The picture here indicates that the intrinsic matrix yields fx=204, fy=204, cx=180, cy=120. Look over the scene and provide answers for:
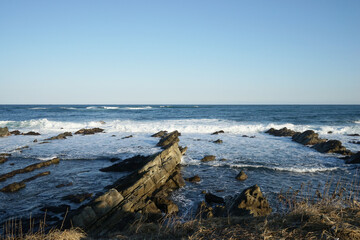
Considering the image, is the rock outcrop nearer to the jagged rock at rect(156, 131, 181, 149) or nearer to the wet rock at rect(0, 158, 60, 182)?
the wet rock at rect(0, 158, 60, 182)

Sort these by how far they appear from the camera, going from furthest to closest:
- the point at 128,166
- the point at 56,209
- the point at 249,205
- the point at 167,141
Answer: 1. the point at 167,141
2. the point at 128,166
3. the point at 56,209
4. the point at 249,205

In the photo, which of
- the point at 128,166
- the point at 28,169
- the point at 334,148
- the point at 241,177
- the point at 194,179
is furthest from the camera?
the point at 334,148

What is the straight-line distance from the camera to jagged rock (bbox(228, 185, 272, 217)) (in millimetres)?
6898

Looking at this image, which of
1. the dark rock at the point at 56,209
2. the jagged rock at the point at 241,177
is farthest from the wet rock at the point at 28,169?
the jagged rock at the point at 241,177

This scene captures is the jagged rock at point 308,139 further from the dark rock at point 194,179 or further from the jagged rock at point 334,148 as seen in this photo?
the dark rock at point 194,179

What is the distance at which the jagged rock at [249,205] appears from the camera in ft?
22.6

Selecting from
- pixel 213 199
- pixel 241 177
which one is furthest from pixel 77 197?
pixel 241 177

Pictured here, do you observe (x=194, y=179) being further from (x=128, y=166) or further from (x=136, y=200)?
(x=128, y=166)

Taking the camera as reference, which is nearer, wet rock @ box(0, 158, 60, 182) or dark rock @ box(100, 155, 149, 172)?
wet rock @ box(0, 158, 60, 182)

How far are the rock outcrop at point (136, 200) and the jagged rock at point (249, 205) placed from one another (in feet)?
7.71

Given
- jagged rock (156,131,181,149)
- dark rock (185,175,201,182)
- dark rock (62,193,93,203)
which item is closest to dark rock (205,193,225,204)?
dark rock (185,175,201,182)

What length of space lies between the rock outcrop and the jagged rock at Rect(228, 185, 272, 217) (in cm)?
235

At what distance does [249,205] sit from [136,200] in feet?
14.4

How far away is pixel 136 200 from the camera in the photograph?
8359mm
